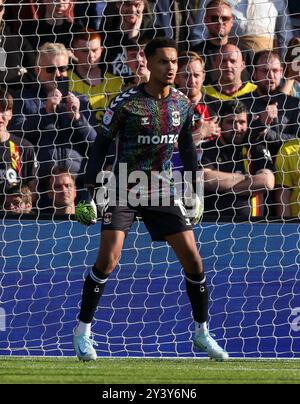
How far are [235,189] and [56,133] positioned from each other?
1537mm

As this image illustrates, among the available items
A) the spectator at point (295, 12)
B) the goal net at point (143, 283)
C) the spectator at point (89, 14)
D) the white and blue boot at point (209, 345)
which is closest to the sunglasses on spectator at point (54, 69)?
the goal net at point (143, 283)

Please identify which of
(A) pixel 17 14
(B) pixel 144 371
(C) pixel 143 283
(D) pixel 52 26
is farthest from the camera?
(A) pixel 17 14

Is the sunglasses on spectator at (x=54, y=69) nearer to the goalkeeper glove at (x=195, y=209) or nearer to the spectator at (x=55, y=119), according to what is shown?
the spectator at (x=55, y=119)

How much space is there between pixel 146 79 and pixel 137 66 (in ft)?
0.44

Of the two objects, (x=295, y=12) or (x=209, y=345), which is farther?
(x=295, y=12)

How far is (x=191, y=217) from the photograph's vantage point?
26.8ft

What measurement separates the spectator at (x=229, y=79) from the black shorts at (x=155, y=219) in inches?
80.6

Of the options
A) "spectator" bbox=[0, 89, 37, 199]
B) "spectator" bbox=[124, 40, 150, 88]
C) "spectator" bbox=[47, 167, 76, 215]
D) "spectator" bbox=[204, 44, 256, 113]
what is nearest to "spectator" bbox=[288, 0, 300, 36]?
"spectator" bbox=[204, 44, 256, 113]

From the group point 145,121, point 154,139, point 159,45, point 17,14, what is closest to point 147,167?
point 154,139

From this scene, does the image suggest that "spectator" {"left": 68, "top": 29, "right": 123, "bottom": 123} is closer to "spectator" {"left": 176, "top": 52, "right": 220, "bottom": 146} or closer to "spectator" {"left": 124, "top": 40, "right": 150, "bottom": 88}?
"spectator" {"left": 124, "top": 40, "right": 150, "bottom": 88}

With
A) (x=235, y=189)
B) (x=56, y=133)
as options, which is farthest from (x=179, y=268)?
(x=56, y=133)

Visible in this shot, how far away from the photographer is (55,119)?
31.9ft

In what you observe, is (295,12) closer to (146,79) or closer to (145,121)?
(146,79)

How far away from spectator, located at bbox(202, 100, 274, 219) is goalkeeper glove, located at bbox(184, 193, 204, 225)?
1.13 meters
